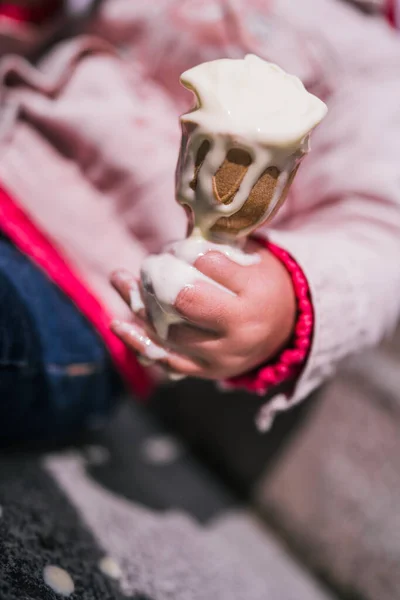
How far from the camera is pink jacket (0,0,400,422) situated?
49 centimetres

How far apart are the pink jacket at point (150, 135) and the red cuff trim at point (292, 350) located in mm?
66

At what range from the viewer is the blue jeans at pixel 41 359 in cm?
48

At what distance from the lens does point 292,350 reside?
0.42m

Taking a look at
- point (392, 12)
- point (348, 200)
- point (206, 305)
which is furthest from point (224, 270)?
point (392, 12)

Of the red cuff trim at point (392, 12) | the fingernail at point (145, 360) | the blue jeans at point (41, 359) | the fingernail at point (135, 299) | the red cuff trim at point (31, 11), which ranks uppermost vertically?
the red cuff trim at point (392, 12)

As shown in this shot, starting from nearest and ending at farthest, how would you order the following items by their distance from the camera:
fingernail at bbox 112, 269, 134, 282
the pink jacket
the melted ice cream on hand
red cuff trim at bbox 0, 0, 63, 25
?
1. the melted ice cream on hand
2. fingernail at bbox 112, 269, 134, 282
3. the pink jacket
4. red cuff trim at bbox 0, 0, 63, 25

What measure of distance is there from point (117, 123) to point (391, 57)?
27 cm

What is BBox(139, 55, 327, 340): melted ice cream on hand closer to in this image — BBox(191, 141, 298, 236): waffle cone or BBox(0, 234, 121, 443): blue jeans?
BBox(191, 141, 298, 236): waffle cone

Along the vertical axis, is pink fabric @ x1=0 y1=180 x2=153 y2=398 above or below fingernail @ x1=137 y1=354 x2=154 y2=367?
below

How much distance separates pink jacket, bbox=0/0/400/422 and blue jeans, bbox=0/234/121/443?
19mm

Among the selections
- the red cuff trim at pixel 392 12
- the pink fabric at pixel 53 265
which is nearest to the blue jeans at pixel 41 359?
the pink fabric at pixel 53 265

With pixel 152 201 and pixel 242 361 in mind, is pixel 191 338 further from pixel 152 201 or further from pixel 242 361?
pixel 152 201

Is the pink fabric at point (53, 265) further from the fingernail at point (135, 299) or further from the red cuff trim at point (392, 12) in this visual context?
the red cuff trim at point (392, 12)

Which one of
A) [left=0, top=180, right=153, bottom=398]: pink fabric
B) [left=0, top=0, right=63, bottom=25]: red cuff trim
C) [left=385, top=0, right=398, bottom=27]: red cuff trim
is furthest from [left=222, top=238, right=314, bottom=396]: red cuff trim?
[left=0, top=0, right=63, bottom=25]: red cuff trim
